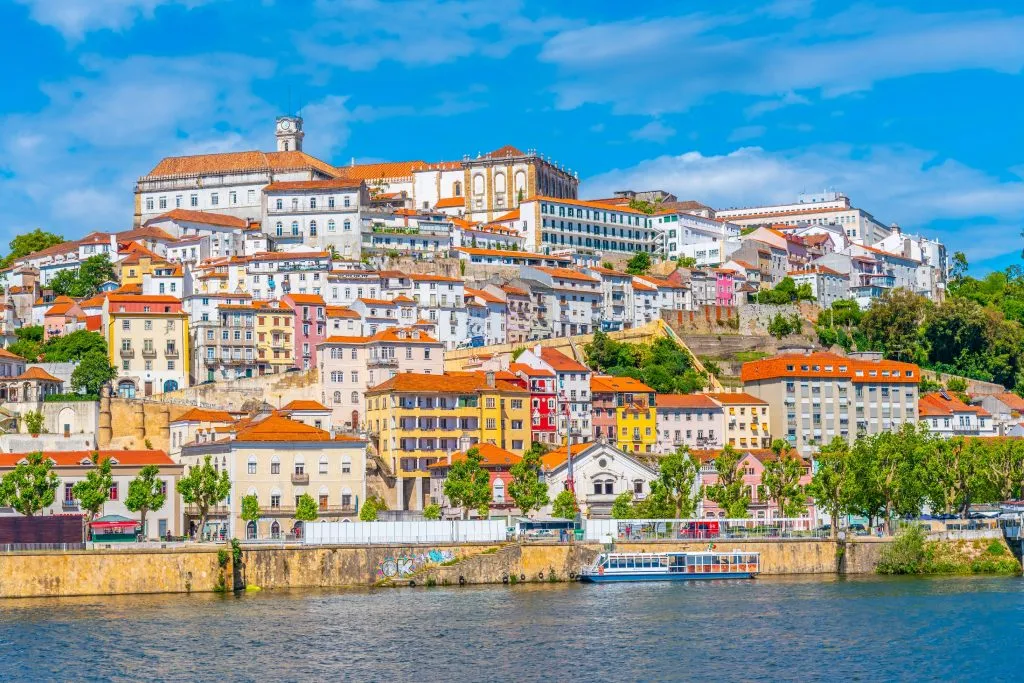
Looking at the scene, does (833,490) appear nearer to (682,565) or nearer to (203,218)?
(682,565)

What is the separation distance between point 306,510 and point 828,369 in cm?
4776

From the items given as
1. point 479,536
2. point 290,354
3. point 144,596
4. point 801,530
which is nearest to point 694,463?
point 801,530

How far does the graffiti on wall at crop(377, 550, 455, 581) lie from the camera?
75.1 meters

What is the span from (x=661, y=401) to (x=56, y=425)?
131 ft

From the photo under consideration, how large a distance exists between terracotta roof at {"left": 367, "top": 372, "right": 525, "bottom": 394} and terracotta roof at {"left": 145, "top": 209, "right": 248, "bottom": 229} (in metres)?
42.6

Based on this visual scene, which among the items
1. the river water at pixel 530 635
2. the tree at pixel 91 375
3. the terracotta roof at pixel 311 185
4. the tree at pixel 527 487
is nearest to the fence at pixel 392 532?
the river water at pixel 530 635

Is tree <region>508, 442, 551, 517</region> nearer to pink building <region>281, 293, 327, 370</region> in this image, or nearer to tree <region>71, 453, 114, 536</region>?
tree <region>71, 453, 114, 536</region>

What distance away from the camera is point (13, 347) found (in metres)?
120

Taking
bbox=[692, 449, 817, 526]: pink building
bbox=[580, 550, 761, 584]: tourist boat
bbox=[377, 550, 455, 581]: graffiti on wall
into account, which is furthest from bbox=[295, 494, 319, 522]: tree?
bbox=[692, 449, 817, 526]: pink building

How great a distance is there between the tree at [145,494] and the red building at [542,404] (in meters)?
27.9

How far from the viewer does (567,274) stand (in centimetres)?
13538

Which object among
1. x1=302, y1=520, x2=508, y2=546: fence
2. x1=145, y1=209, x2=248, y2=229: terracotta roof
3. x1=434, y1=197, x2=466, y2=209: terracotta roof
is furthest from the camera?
x1=434, y1=197, x2=466, y2=209: terracotta roof

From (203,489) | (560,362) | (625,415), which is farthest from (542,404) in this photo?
(203,489)

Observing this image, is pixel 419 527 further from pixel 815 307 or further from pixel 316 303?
pixel 815 307
